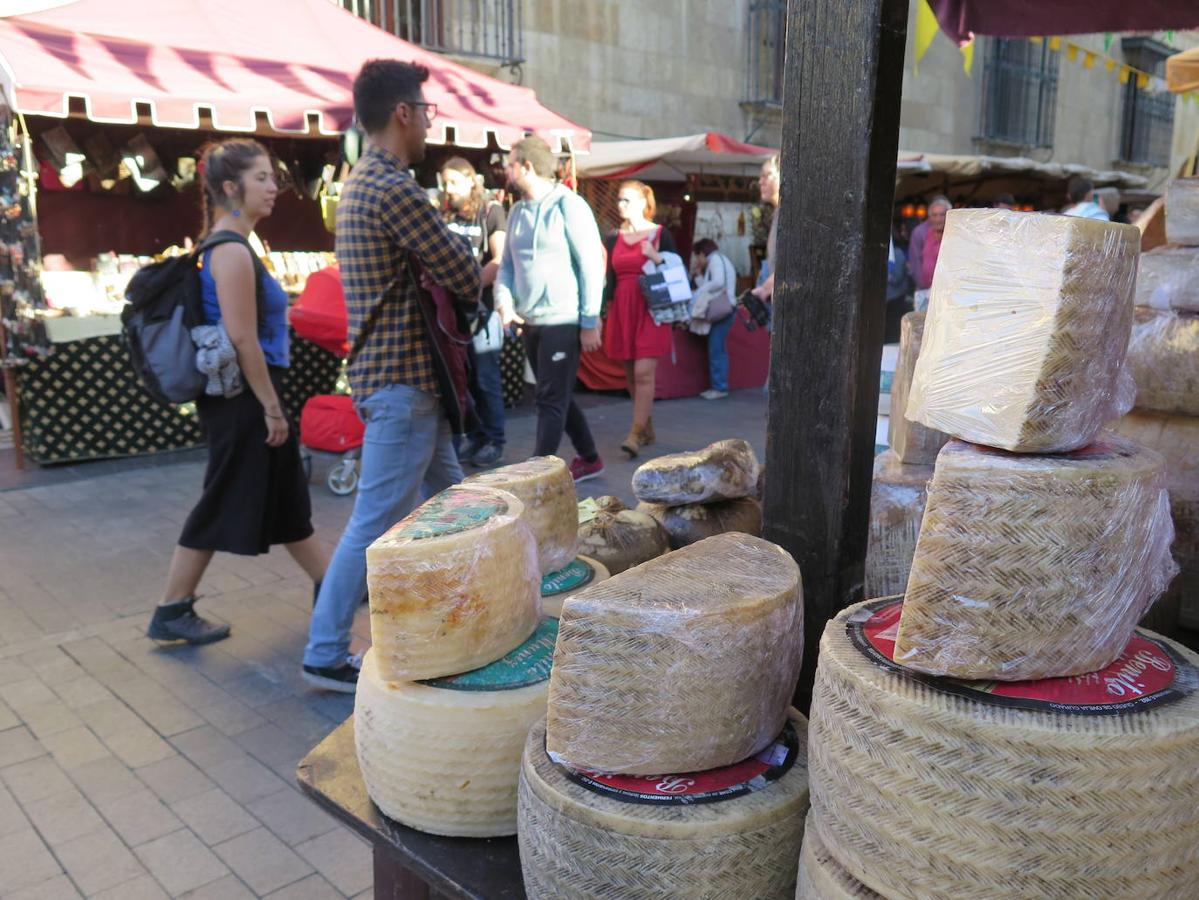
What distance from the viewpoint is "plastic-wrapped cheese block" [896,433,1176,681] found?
3.67 feet

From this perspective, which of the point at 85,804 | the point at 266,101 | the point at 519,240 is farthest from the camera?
the point at 266,101

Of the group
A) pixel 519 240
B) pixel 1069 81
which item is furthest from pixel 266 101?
pixel 1069 81

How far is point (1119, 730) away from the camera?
3.45 feet

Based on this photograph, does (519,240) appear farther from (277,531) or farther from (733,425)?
(733,425)

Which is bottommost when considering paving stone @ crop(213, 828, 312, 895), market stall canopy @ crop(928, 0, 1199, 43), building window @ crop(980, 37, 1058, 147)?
paving stone @ crop(213, 828, 312, 895)

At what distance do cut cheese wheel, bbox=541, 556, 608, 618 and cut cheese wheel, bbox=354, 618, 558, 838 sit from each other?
0.91 ft

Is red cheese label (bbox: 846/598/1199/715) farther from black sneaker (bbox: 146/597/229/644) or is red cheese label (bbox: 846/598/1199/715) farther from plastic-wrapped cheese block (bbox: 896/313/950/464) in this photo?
black sneaker (bbox: 146/597/229/644)

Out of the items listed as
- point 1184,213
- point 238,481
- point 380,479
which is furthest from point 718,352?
point 1184,213

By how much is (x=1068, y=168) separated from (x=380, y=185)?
47.1ft

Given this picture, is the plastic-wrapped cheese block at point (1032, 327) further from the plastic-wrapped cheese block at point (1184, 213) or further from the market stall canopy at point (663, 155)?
the market stall canopy at point (663, 155)

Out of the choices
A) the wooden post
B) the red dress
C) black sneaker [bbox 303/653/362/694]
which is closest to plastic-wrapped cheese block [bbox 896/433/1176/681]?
the wooden post

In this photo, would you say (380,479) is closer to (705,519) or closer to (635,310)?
(705,519)

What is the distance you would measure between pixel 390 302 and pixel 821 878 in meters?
2.39

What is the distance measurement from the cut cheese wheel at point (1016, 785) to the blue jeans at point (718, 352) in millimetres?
8263
